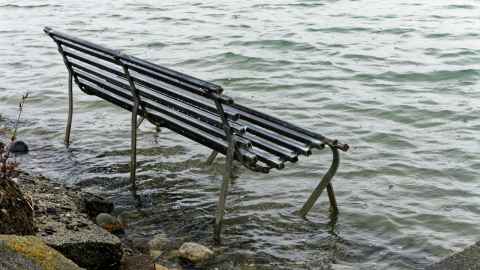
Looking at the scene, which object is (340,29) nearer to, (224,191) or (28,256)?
(224,191)

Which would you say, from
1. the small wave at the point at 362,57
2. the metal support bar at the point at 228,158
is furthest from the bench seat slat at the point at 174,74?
the small wave at the point at 362,57

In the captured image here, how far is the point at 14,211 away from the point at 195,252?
158 centimetres

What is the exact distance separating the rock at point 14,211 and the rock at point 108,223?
4.25 ft

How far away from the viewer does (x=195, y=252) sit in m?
5.54

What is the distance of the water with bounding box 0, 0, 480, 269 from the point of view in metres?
6.22

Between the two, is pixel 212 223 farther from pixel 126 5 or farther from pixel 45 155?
pixel 126 5

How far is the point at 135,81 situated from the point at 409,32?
26.7ft

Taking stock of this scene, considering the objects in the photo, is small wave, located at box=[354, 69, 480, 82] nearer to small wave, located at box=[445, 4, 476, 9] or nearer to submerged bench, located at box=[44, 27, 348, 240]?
submerged bench, located at box=[44, 27, 348, 240]

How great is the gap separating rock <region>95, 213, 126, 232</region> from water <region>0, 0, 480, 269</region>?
0.60 ft

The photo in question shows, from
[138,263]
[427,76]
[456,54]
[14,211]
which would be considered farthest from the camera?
[456,54]

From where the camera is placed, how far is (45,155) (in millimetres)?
8141

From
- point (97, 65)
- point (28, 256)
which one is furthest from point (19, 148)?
point (28, 256)

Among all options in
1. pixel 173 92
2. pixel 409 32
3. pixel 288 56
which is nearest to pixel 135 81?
pixel 173 92

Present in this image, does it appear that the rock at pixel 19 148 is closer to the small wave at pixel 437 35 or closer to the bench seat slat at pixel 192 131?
the bench seat slat at pixel 192 131
